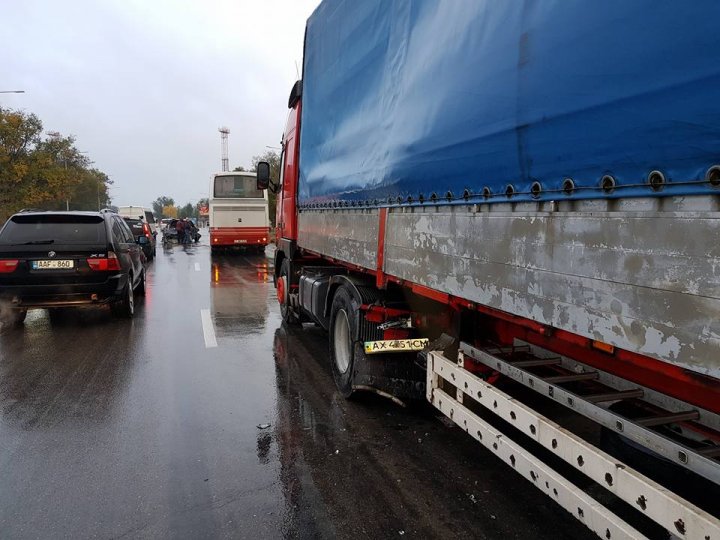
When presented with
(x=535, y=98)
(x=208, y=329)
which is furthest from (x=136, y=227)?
(x=535, y=98)

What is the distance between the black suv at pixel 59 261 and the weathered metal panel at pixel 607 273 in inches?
259

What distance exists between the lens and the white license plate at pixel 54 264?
743 cm

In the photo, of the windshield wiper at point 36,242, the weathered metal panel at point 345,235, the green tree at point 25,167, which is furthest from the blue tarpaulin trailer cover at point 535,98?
the green tree at point 25,167

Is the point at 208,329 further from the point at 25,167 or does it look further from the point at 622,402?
the point at 25,167

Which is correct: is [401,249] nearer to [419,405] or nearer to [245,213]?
[419,405]

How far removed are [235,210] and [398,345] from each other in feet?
66.0

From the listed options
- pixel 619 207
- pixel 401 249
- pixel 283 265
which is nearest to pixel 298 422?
pixel 401 249

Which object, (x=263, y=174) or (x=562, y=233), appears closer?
(x=562, y=233)

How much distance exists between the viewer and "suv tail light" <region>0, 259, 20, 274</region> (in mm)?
7359

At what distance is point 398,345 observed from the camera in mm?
4059

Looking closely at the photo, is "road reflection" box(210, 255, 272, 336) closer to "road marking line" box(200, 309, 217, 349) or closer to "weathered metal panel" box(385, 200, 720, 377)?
"road marking line" box(200, 309, 217, 349)

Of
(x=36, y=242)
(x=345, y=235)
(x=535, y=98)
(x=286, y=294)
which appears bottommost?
(x=286, y=294)

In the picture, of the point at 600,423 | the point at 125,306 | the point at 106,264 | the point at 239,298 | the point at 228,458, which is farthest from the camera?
the point at 239,298

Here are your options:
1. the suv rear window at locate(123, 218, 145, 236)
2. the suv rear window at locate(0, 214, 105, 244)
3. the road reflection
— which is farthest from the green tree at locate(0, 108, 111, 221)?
the suv rear window at locate(0, 214, 105, 244)
